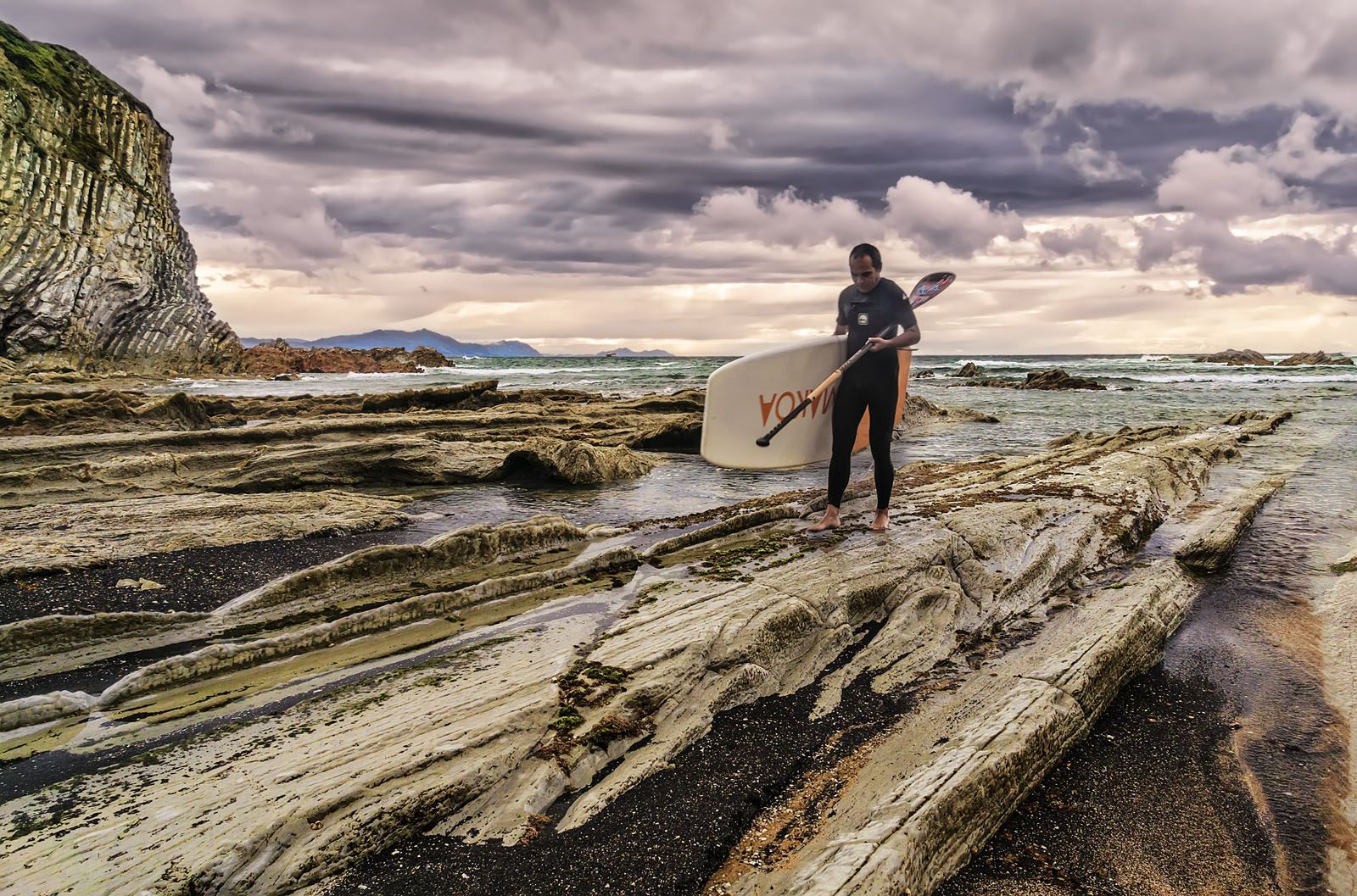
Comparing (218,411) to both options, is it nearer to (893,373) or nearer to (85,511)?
(85,511)

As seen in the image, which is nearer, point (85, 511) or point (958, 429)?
point (85, 511)

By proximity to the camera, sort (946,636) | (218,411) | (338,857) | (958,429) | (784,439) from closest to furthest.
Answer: (338,857)
(946,636)
(784,439)
(218,411)
(958,429)

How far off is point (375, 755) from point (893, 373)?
517 centimetres

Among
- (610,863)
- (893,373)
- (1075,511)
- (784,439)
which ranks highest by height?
(893,373)

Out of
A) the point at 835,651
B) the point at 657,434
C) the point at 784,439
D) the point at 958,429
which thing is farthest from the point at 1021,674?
the point at 958,429

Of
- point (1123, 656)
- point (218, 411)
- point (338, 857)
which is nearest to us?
point (338, 857)

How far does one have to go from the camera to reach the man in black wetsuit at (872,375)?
657 cm

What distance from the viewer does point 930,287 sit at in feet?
29.5

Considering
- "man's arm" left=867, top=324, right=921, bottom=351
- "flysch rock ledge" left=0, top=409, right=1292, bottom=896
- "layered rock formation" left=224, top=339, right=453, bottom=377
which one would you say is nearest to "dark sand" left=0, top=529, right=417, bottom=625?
"flysch rock ledge" left=0, top=409, right=1292, bottom=896

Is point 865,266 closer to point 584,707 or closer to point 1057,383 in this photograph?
point 584,707

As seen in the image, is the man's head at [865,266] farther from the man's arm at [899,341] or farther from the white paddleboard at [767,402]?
the white paddleboard at [767,402]

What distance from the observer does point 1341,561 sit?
661cm

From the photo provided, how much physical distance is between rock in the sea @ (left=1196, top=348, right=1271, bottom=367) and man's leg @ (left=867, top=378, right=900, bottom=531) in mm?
89724

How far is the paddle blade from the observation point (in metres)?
8.93
